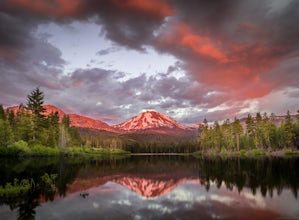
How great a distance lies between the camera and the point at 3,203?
1702cm

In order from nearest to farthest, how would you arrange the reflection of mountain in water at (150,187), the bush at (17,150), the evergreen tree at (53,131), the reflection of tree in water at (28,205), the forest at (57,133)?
1. the reflection of tree in water at (28,205)
2. the reflection of mountain in water at (150,187)
3. the bush at (17,150)
4. the forest at (57,133)
5. the evergreen tree at (53,131)

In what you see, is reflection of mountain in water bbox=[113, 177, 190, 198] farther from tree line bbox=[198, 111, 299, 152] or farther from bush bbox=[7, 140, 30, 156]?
tree line bbox=[198, 111, 299, 152]

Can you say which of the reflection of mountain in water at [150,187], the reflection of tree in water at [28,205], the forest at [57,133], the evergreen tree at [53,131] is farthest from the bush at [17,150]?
the reflection of tree in water at [28,205]

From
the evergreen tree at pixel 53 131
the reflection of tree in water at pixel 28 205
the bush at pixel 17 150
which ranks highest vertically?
the evergreen tree at pixel 53 131

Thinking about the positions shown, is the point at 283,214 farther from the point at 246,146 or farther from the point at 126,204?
the point at 246,146

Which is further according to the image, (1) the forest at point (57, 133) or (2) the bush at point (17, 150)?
(1) the forest at point (57, 133)

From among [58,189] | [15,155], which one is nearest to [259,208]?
[58,189]

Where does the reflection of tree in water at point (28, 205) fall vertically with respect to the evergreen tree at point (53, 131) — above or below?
below

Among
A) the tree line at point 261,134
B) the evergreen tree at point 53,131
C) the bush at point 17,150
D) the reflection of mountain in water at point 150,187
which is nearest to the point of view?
the reflection of mountain in water at point 150,187

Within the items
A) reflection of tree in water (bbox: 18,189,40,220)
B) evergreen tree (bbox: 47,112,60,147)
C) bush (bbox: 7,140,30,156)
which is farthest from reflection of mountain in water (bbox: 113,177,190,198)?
evergreen tree (bbox: 47,112,60,147)

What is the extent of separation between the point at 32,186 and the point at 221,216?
17.4 metres

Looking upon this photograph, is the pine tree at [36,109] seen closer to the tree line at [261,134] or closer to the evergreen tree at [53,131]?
the evergreen tree at [53,131]

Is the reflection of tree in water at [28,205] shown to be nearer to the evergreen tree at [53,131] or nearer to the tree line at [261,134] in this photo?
the evergreen tree at [53,131]

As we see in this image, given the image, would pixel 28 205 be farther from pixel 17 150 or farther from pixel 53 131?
pixel 53 131
